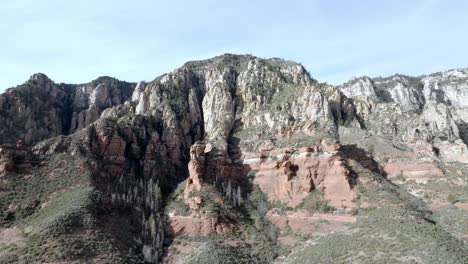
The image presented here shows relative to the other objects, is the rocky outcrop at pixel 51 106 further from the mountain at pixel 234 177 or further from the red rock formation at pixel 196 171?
the red rock formation at pixel 196 171

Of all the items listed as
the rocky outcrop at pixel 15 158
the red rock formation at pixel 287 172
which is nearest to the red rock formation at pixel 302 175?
the red rock formation at pixel 287 172

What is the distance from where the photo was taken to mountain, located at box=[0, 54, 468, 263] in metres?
81.7

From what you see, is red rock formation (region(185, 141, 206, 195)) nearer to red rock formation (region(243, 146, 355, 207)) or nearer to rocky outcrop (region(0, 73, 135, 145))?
red rock formation (region(243, 146, 355, 207))

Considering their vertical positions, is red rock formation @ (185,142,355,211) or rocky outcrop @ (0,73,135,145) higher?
rocky outcrop @ (0,73,135,145)

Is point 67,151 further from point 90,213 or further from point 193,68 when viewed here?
point 193,68

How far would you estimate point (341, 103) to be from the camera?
143625 millimetres

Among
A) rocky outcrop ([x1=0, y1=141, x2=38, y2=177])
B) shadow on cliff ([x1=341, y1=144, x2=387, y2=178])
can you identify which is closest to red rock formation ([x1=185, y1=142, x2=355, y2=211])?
shadow on cliff ([x1=341, y1=144, x2=387, y2=178])

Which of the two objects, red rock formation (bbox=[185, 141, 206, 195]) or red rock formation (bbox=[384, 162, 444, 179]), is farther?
red rock formation (bbox=[384, 162, 444, 179])

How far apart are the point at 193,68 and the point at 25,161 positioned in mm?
78440

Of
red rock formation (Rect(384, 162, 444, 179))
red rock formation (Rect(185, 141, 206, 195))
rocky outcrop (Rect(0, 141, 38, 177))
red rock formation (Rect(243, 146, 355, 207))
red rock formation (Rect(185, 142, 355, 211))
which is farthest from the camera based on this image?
red rock formation (Rect(384, 162, 444, 179))

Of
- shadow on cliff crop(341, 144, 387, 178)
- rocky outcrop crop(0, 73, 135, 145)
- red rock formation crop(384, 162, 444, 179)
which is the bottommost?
red rock formation crop(384, 162, 444, 179)

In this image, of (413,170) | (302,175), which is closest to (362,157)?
(413,170)

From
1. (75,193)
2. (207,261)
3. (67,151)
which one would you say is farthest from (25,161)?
(207,261)

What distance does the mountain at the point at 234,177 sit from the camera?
81.7 meters
